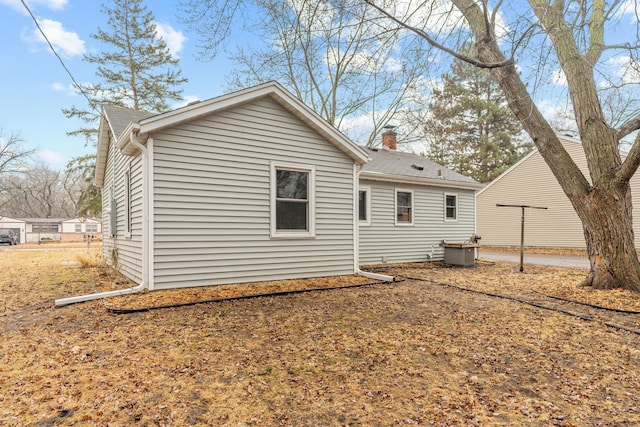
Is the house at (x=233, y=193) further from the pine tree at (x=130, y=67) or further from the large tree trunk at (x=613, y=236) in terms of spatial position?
the pine tree at (x=130, y=67)

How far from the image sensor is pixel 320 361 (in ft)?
10.8

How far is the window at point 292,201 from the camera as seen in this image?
708 cm

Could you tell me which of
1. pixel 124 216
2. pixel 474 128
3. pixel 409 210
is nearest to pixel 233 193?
pixel 124 216

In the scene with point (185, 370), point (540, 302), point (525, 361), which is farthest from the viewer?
point (540, 302)

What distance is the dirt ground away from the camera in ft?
7.99

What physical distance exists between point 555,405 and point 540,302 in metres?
3.83

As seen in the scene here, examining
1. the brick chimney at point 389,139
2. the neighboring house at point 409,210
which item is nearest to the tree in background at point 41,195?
the brick chimney at point 389,139

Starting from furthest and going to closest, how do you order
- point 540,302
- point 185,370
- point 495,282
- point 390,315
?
point 495,282 → point 540,302 → point 390,315 → point 185,370

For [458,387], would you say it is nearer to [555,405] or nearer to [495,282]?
[555,405]

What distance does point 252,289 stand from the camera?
6293mm

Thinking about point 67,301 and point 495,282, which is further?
point 495,282

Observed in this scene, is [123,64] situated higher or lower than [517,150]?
higher

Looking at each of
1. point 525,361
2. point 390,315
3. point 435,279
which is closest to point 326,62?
point 435,279

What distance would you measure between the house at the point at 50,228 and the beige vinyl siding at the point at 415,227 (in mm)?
36130
